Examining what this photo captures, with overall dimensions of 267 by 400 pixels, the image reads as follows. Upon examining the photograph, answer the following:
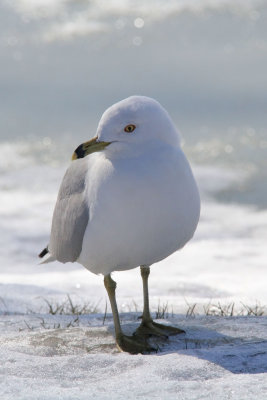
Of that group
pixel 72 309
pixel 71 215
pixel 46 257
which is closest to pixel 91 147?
pixel 71 215

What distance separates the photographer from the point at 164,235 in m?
5.62

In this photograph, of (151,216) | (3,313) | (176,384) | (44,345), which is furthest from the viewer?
(3,313)

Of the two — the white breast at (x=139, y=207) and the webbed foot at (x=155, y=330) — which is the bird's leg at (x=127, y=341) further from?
the white breast at (x=139, y=207)

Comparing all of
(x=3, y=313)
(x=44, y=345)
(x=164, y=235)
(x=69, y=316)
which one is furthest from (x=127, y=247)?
(x=3, y=313)

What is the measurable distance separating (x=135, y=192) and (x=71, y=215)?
0.83 m

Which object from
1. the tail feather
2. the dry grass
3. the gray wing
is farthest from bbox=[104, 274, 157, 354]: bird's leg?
the dry grass

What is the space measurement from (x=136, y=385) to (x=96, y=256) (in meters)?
1.28

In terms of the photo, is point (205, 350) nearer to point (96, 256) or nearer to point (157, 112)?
point (96, 256)

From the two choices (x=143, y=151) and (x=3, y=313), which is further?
(x=3, y=313)

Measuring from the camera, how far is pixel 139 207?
17.9 ft

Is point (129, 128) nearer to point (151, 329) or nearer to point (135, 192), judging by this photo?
point (135, 192)

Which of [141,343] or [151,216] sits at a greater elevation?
[151,216]

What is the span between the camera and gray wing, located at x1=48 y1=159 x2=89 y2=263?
5922 millimetres

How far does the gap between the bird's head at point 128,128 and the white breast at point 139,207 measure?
0.12 metres
